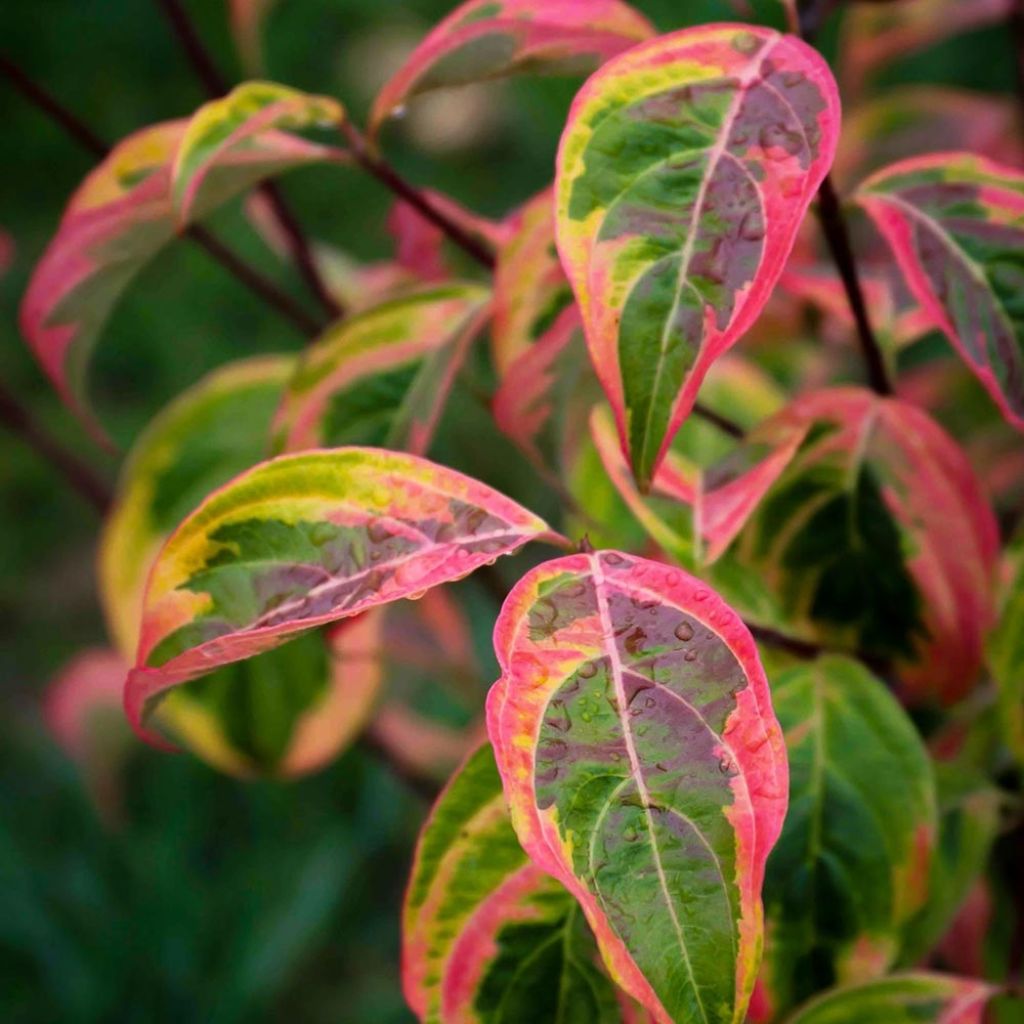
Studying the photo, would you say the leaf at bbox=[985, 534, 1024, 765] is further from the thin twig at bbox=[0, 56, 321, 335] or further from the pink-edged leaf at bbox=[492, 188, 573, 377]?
the thin twig at bbox=[0, 56, 321, 335]

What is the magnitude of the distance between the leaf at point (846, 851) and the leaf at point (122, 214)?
0.99ft

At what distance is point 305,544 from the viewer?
41cm

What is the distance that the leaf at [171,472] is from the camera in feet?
2.25

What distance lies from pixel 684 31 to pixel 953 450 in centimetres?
21

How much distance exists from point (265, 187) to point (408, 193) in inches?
7.8

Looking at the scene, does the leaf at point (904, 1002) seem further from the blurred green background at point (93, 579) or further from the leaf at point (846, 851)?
the blurred green background at point (93, 579)

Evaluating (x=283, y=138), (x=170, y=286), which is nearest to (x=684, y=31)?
(x=283, y=138)

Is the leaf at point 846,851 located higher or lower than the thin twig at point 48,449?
lower

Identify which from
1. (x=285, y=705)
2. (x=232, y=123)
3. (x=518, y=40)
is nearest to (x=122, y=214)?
(x=232, y=123)

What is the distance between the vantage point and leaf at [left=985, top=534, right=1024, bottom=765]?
53cm

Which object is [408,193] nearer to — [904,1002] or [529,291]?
[529,291]

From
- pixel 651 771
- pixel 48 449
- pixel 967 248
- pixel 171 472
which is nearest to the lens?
pixel 651 771

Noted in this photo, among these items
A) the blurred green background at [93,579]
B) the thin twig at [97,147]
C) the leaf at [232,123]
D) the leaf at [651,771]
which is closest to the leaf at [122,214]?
the leaf at [232,123]

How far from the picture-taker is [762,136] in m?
0.40
